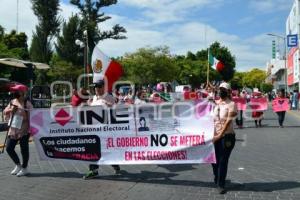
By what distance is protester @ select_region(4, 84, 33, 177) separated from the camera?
368 inches

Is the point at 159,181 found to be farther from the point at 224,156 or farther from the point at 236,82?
the point at 236,82

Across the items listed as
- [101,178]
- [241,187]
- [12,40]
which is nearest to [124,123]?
[101,178]

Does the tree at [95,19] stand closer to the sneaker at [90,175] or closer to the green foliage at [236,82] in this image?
the green foliage at [236,82]

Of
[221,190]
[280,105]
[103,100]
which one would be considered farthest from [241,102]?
[221,190]

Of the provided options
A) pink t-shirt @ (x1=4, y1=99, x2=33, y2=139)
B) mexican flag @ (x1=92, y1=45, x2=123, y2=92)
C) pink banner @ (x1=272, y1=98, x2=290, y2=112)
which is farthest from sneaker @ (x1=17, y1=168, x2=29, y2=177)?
pink banner @ (x1=272, y1=98, x2=290, y2=112)

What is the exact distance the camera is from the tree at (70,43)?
58034 millimetres

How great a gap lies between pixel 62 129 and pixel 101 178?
120cm

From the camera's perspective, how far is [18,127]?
30.7 feet

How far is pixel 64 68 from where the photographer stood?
2202 inches

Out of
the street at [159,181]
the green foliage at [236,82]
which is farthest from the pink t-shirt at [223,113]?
the green foliage at [236,82]

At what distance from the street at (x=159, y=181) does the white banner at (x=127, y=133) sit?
42 centimetres

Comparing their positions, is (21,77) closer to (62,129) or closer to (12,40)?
(12,40)

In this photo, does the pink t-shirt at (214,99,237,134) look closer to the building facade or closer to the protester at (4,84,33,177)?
the protester at (4,84,33,177)

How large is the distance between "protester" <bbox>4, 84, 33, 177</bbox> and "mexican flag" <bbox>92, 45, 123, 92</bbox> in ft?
5.63
